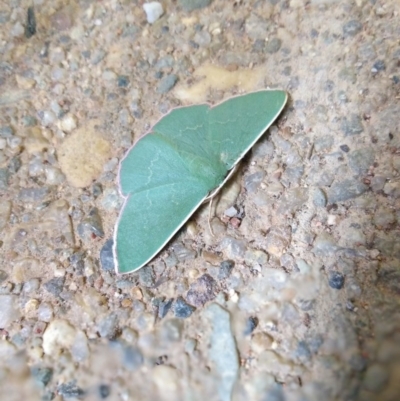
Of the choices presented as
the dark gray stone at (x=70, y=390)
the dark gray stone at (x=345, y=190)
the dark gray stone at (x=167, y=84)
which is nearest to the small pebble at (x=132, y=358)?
the dark gray stone at (x=70, y=390)

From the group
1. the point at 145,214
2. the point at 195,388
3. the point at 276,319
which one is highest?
the point at 145,214

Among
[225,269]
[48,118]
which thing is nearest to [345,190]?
[225,269]

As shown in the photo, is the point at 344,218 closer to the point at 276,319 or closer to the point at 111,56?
the point at 276,319

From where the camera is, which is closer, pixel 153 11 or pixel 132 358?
pixel 132 358

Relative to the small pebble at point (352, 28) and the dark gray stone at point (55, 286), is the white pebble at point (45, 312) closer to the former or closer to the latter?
the dark gray stone at point (55, 286)

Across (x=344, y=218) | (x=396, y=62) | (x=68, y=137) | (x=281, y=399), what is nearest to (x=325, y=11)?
(x=396, y=62)

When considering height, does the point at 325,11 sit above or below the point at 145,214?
above

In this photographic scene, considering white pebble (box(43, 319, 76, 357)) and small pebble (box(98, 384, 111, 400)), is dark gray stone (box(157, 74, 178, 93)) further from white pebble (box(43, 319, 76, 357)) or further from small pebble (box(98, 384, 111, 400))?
small pebble (box(98, 384, 111, 400))

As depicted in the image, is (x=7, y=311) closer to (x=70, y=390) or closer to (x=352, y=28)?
(x=70, y=390)
